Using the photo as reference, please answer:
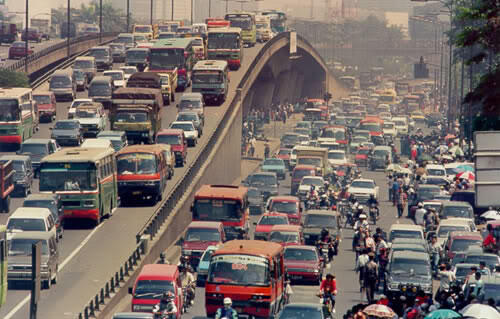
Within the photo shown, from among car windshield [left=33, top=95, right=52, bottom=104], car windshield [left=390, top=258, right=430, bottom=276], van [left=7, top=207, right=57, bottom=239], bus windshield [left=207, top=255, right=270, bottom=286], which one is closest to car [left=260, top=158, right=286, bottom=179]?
car windshield [left=33, top=95, right=52, bottom=104]

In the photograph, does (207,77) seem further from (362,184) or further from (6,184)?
(6,184)

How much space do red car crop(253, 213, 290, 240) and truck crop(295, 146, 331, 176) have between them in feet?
86.7

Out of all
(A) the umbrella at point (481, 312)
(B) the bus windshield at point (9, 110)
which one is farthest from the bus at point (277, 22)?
(A) the umbrella at point (481, 312)

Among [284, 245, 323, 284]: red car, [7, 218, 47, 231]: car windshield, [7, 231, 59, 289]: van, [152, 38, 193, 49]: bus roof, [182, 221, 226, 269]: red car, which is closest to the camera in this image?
[7, 231, 59, 289]: van

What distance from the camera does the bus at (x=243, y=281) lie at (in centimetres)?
3622

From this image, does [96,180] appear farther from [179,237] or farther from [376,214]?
[376,214]

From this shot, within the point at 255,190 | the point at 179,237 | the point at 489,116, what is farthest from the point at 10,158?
the point at 489,116

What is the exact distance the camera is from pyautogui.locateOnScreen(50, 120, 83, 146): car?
6806 centimetres

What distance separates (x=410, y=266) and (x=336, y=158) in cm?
4850

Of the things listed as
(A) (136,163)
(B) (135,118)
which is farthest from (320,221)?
(B) (135,118)

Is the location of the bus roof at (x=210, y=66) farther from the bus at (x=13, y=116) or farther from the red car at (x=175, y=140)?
the bus at (x=13, y=116)

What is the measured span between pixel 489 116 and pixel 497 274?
4.31m

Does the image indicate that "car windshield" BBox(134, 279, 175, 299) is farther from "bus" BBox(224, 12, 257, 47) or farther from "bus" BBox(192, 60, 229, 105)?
"bus" BBox(224, 12, 257, 47)

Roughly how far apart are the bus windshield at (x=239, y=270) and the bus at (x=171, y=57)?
4936 centimetres
